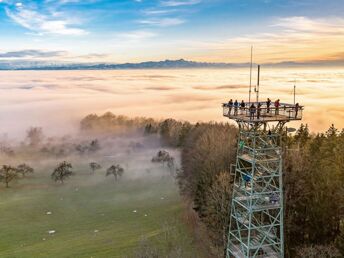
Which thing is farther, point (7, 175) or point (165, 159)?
point (165, 159)

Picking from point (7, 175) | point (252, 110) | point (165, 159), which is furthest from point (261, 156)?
point (7, 175)

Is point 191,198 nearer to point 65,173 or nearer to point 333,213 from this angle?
point 333,213

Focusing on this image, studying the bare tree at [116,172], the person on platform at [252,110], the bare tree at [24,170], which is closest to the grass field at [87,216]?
the bare tree at [116,172]

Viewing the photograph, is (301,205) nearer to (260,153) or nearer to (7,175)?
(260,153)

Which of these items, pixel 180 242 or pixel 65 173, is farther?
pixel 65 173

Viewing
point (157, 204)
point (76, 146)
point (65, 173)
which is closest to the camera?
point (157, 204)

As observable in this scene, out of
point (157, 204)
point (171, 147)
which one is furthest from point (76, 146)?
point (157, 204)
